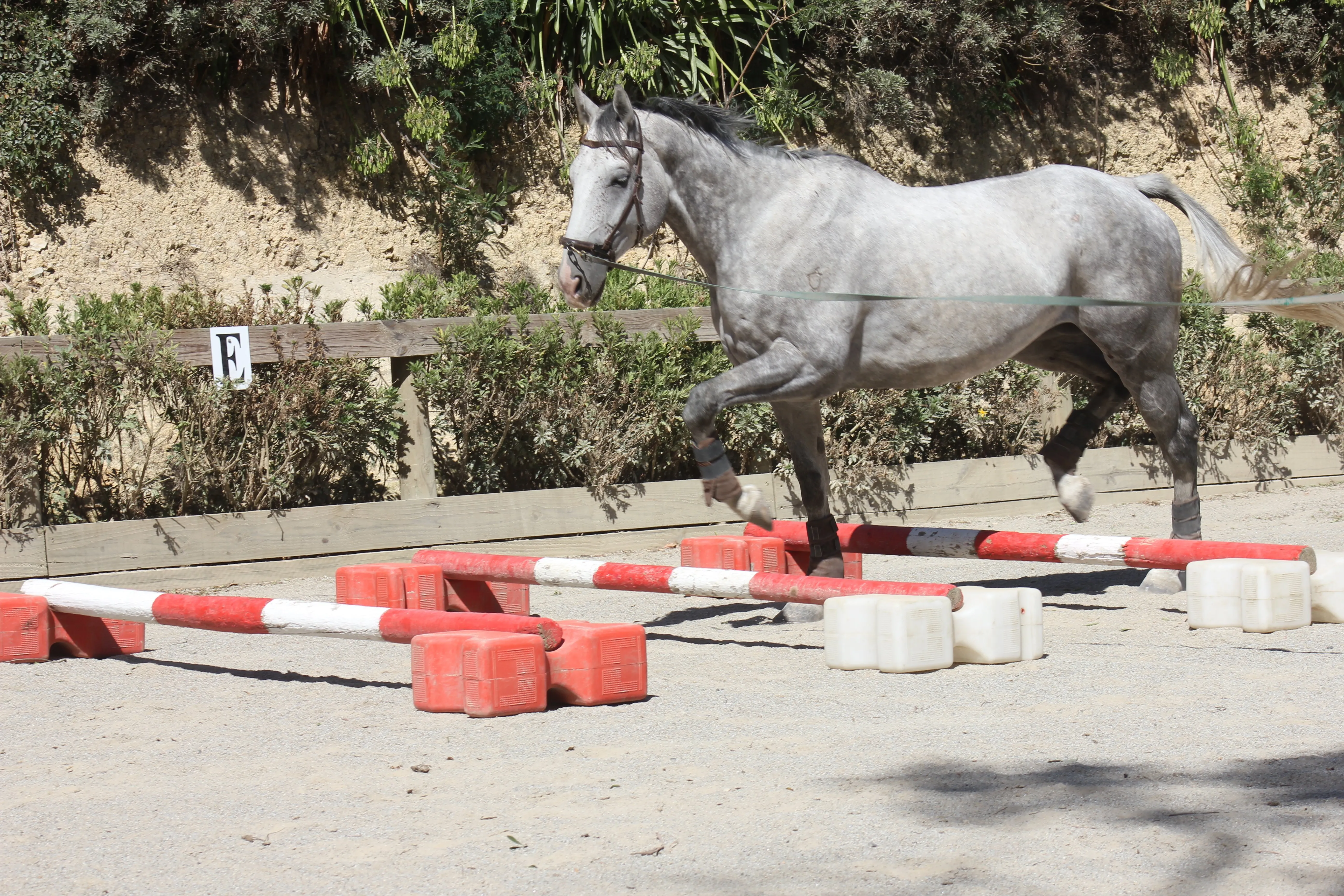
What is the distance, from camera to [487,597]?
205 inches

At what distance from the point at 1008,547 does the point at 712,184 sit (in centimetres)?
185

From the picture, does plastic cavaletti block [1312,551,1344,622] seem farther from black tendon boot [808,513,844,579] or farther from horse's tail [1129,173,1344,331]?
black tendon boot [808,513,844,579]

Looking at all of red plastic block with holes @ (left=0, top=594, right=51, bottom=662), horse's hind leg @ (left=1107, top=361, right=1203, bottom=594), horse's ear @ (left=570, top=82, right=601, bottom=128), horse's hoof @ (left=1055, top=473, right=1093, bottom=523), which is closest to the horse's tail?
A: horse's hind leg @ (left=1107, top=361, right=1203, bottom=594)

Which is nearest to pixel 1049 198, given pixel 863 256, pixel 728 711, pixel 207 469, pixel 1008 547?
pixel 863 256

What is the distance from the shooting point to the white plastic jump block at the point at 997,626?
3.96 meters

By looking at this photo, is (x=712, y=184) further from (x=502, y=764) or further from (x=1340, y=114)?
(x=1340, y=114)

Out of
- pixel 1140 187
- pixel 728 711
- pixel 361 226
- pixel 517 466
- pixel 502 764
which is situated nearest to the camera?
pixel 502 764

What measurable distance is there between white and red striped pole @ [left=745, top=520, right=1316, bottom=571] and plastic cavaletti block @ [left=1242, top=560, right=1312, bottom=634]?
0.25 ft

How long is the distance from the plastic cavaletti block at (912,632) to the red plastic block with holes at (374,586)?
1996 millimetres

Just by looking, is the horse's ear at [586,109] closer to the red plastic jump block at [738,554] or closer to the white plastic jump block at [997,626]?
the red plastic jump block at [738,554]

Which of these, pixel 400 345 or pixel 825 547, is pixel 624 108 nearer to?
pixel 825 547

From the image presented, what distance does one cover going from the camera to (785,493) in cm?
755

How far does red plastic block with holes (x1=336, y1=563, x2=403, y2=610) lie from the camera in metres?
4.94

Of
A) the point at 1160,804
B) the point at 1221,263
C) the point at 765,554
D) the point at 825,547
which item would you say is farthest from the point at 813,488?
the point at 1160,804
